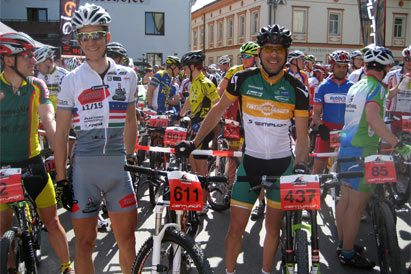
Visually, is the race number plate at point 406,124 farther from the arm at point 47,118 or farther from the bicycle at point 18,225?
the bicycle at point 18,225

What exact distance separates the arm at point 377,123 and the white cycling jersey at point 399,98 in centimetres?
296

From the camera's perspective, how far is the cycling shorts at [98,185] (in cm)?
280

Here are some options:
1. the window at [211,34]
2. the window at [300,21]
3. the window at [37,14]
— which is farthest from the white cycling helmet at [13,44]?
the window at [211,34]

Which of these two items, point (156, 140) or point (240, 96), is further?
point (156, 140)

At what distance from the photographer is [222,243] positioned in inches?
181

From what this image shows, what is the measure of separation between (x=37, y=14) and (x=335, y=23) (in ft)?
94.0

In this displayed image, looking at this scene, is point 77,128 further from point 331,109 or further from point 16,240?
point 331,109

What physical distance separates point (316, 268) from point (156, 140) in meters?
4.46

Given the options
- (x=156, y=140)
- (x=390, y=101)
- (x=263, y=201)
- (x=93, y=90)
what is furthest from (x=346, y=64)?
(x=93, y=90)

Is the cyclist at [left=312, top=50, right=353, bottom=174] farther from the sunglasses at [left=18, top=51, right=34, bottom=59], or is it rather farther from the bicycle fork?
the sunglasses at [left=18, top=51, right=34, bottom=59]

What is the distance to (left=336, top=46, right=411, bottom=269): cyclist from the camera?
3607 millimetres

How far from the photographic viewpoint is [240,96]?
3.18m

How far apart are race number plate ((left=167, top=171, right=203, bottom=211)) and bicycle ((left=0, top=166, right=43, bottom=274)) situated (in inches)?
46.1

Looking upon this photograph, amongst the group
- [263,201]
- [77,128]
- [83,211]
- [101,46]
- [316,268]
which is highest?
[101,46]
